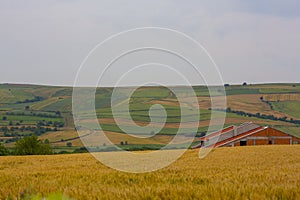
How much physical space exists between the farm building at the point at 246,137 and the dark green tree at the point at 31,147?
25091 mm

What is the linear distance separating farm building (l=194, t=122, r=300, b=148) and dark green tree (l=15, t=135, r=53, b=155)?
25091mm

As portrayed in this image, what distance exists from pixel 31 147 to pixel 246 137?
3434cm

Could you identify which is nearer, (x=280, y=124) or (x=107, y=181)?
(x=107, y=181)

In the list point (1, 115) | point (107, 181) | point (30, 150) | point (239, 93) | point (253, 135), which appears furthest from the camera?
point (239, 93)

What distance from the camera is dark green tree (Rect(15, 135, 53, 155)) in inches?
2211

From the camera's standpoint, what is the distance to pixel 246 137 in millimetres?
71625

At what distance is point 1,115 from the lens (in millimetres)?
121562

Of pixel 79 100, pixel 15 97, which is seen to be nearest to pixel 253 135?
pixel 79 100

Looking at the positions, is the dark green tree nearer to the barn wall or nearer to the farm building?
the farm building

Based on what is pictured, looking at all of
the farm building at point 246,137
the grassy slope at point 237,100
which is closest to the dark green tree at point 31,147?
the farm building at point 246,137

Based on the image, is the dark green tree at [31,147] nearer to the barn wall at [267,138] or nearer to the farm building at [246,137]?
the farm building at [246,137]

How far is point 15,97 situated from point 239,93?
262ft

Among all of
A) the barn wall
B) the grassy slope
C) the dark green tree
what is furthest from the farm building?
the grassy slope

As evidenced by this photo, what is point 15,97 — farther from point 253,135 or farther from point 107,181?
point 107,181
